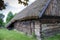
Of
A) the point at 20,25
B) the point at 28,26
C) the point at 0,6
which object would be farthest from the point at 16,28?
the point at 0,6

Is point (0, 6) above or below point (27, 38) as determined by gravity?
above

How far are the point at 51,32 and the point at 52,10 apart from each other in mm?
1927

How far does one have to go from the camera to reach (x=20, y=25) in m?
16.2

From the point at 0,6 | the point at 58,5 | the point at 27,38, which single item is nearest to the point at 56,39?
the point at 27,38

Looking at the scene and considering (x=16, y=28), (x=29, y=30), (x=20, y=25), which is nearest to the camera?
(x=29, y=30)

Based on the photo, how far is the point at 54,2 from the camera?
13.2 meters

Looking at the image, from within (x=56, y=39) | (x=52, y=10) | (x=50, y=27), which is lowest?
(x=56, y=39)

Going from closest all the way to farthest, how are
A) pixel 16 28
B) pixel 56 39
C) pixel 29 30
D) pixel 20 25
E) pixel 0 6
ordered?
pixel 0 6 → pixel 56 39 → pixel 29 30 → pixel 20 25 → pixel 16 28

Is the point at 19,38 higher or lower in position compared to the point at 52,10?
lower

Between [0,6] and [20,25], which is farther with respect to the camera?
[20,25]

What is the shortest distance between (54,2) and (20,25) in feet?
Answer: 16.2

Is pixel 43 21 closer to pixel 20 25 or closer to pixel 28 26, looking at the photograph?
pixel 28 26

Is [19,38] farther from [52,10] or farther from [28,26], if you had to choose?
[52,10]

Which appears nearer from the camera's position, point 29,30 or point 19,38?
point 19,38
